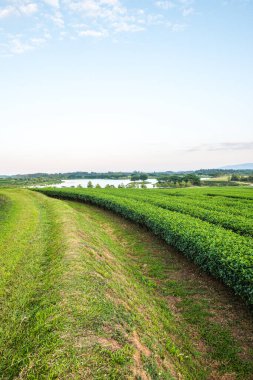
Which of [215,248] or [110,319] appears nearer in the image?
[110,319]

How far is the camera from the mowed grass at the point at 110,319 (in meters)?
4.44

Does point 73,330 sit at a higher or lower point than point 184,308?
higher

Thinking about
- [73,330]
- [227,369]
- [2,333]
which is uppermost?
[73,330]

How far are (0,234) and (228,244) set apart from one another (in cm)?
1286

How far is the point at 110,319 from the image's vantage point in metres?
5.72

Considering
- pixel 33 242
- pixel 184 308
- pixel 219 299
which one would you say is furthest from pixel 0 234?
pixel 219 299

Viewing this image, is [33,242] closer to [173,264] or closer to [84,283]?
[84,283]

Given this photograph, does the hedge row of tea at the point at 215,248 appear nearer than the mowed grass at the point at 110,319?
No

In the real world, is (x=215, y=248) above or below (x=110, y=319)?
above

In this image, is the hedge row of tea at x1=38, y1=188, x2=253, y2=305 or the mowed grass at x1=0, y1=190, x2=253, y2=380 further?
the hedge row of tea at x1=38, y1=188, x2=253, y2=305

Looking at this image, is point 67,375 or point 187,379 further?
point 187,379

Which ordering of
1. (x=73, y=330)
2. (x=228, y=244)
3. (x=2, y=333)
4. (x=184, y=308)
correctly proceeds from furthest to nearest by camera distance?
(x=228, y=244)
(x=184, y=308)
(x=2, y=333)
(x=73, y=330)

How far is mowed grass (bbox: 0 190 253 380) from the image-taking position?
4441mm

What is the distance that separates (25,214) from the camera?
805 inches
